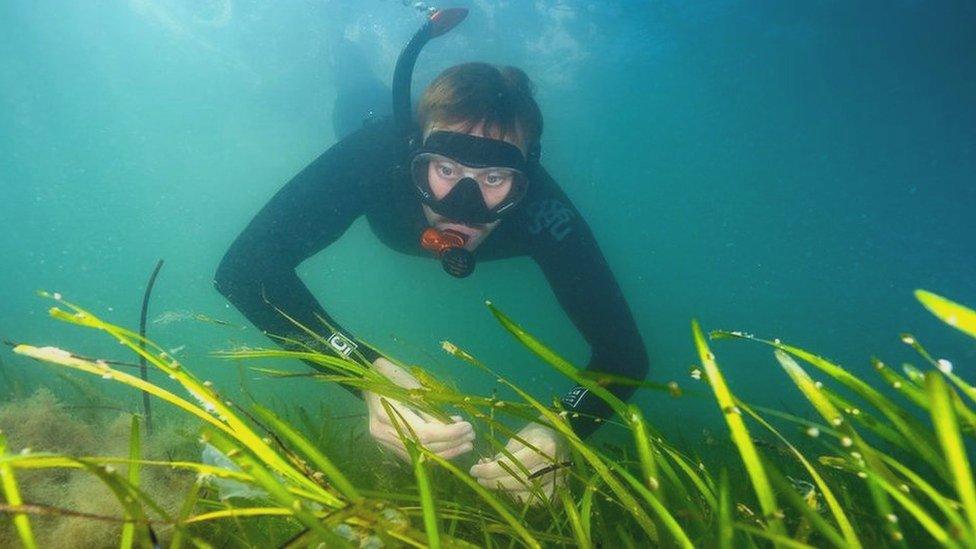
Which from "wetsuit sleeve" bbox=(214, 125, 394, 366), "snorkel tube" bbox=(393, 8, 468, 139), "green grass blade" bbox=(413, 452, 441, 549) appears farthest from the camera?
"snorkel tube" bbox=(393, 8, 468, 139)

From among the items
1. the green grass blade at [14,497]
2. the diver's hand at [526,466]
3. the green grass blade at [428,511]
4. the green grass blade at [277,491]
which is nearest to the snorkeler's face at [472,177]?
the diver's hand at [526,466]

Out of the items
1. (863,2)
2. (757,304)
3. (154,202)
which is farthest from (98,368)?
(154,202)

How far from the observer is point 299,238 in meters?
3.84

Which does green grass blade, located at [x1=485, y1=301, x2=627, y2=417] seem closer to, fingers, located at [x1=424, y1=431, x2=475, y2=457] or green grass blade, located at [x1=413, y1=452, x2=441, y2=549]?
green grass blade, located at [x1=413, y1=452, x2=441, y2=549]

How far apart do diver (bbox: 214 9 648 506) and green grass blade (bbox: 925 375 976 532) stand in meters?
2.50

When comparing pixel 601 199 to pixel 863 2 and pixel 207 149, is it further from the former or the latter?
pixel 207 149

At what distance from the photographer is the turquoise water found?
15844 millimetres

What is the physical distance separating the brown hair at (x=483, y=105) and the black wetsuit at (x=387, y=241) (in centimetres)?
40

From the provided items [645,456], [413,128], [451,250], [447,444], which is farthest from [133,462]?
[413,128]

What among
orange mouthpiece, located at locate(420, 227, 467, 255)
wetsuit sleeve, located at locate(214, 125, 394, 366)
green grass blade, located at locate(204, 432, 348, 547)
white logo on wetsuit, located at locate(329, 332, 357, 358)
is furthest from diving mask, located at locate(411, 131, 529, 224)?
green grass blade, located at locate(204, 432, 348, 547)

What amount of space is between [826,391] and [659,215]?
45.0m

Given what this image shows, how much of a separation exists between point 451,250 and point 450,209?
36cm

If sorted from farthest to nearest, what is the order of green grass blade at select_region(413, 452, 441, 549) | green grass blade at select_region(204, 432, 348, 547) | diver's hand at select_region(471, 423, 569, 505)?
diver's hand at select_region(471, 423, 569, 505), green grass blade at select_region(413, 452, 441, 549), green grass blade at select_region(204, 432, 348, 547)

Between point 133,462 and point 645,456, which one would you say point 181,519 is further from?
point 645,456
